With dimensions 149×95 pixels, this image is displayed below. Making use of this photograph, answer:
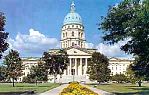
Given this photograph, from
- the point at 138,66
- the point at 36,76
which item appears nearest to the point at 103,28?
the point at 138,66

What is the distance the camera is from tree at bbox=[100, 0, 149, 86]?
2968cm

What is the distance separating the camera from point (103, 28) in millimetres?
35031

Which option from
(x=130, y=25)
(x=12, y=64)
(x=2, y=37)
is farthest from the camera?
(x=12, y=64)

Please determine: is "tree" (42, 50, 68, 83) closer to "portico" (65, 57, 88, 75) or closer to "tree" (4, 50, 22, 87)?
"tree" (4, 50, 22, 87)

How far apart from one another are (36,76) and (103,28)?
8213 centimetres

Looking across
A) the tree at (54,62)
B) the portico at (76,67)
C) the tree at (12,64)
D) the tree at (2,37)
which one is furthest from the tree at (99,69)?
the tree at (2,37)

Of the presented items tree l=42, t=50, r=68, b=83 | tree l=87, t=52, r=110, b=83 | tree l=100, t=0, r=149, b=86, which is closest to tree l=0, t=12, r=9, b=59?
tree l=100, t=0, r=149, b=86

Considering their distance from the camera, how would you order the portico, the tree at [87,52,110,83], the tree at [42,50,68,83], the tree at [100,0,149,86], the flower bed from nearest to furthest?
the flower bed → the tree at [100,0,149,86] → the tree at [87,52,110,83] → the tree at [42,50,68,83] → the portico

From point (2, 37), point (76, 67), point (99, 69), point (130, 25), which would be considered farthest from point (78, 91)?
point (76, 67)

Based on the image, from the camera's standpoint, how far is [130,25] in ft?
101

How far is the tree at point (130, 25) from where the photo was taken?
29.7 metres

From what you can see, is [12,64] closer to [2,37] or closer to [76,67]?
[2,37]

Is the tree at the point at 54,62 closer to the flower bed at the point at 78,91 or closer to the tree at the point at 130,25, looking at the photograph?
the tree at the point at 130,25

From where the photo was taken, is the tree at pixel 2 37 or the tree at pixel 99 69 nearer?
the tree at pixel 2 37
